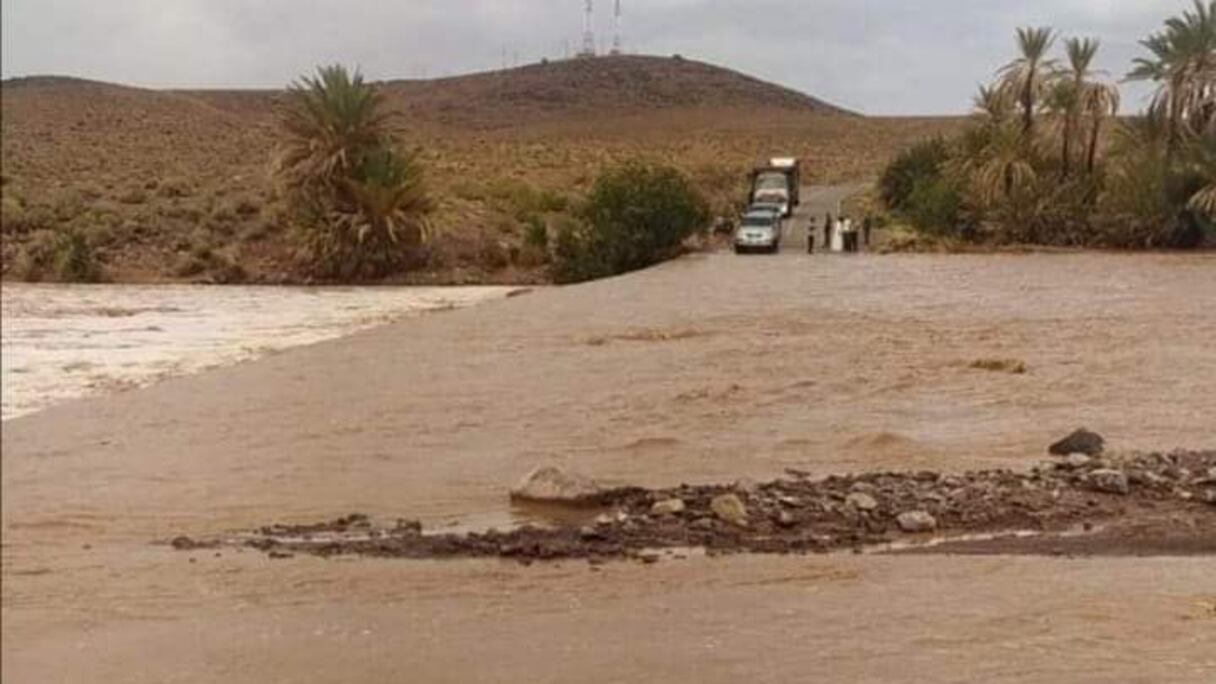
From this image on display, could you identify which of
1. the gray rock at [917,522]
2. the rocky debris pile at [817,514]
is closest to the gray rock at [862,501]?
the rocky debris pile at [817,514]

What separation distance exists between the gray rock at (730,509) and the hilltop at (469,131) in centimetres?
188

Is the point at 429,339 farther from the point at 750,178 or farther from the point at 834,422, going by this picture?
the point at 750,178

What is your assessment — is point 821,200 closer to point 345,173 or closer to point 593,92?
point 345,173

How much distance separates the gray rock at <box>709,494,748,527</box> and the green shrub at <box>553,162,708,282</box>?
545 inches

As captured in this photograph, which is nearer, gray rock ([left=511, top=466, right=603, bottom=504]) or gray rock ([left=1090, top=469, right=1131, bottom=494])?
gray rock ([left=511, top=466, right=603, bottom=504])

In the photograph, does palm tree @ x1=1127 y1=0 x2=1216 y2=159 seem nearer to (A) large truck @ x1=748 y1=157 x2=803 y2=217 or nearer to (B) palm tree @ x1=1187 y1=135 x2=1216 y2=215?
(B) palm tree @ x1=1187 y1=135 x2=1216 y2=215

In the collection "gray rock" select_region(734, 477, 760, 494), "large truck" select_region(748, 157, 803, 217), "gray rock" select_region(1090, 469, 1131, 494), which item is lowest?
"gray rock" select_region(734, 477, 760, 494)

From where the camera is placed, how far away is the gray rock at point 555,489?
364 inches

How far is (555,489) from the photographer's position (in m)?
9.34

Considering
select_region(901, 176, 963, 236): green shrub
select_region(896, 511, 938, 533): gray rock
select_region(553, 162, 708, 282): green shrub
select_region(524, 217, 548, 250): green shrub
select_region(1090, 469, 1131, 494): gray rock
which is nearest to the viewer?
select_region(896, 511, 938, 533): gray rock

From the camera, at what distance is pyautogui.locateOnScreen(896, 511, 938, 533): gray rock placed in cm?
860

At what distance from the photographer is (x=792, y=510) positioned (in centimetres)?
891

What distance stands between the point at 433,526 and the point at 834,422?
17.3ft

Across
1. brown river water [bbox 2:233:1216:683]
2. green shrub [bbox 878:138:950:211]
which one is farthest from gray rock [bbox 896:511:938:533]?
green shrub [bbox 878:138:950:211]
